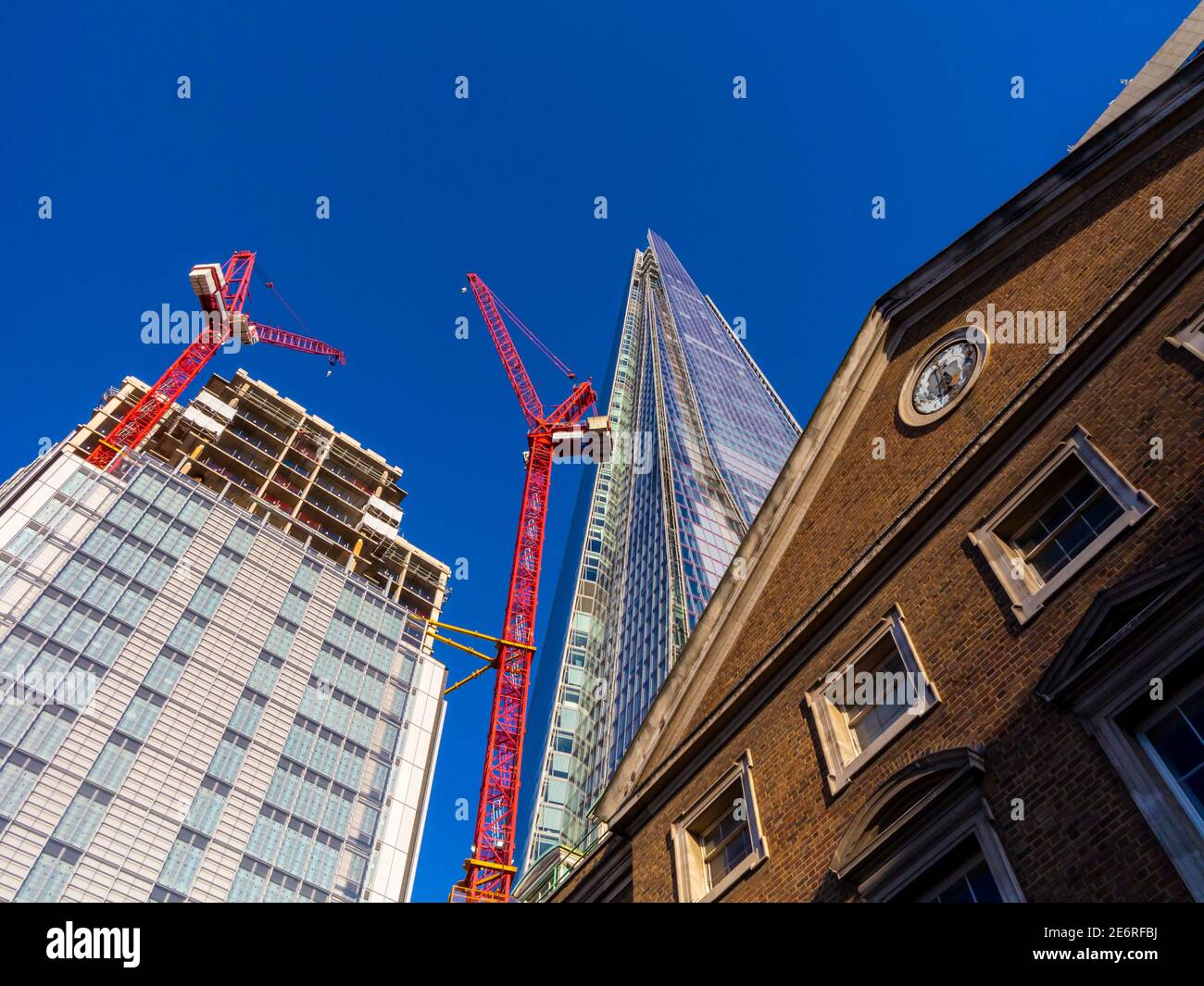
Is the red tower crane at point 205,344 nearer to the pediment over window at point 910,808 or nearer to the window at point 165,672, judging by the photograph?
the window at point 165,672

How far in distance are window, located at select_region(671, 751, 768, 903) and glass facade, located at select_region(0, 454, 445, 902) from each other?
1572 inches

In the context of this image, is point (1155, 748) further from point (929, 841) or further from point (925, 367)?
point (925, 367)

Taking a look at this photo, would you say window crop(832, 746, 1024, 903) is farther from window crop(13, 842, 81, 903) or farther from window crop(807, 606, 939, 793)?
window crop(13, 842, 81, 903)

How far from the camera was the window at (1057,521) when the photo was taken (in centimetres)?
1235

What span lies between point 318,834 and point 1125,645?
55270 millimetres

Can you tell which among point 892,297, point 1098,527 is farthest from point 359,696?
point 1098,527

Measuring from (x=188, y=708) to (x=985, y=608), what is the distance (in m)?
54.2

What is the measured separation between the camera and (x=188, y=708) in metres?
58.0

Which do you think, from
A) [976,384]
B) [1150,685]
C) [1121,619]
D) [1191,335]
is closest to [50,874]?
[976,384]

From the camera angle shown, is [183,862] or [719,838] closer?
[719,838]

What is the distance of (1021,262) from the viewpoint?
1712 centimetres
